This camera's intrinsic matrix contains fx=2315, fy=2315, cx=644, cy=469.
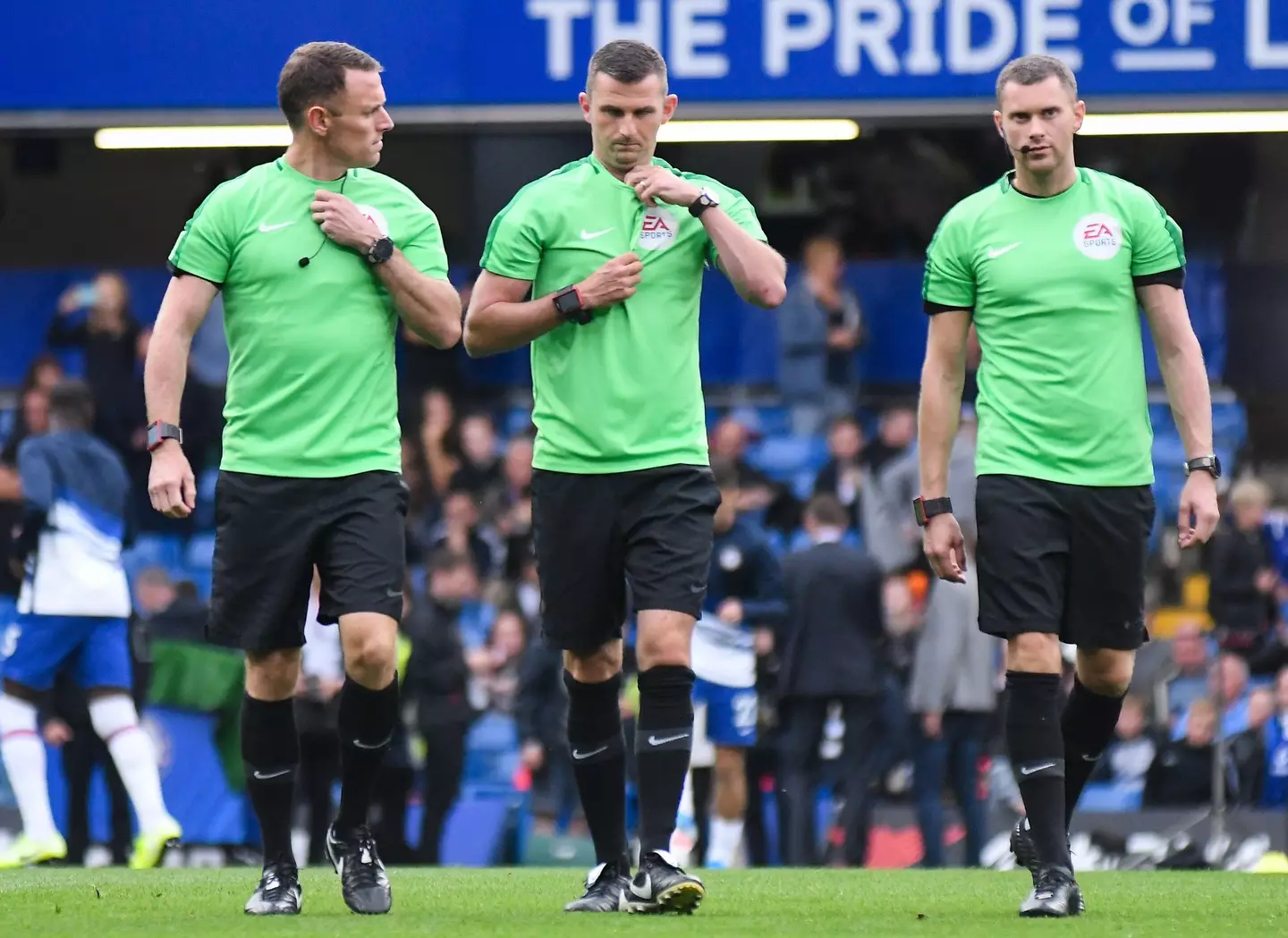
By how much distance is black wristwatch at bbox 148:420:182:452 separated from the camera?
5.60m

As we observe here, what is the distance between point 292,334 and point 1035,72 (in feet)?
6.52

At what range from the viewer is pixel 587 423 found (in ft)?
19.0

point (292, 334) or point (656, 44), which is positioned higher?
point (656, 44)

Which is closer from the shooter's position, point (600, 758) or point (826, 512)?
point (600, 758)

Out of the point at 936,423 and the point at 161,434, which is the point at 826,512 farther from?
the point at 161,434

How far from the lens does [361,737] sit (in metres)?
5.88

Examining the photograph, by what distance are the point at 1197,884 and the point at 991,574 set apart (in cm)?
245

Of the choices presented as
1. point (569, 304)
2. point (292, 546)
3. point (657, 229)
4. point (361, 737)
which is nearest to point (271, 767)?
point (361, 737)

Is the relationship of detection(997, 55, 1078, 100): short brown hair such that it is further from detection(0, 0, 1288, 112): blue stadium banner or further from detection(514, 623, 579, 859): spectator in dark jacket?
detection(514, 623, 579, 859): spectator in dark jacket

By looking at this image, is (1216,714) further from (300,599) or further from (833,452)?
(300,599)

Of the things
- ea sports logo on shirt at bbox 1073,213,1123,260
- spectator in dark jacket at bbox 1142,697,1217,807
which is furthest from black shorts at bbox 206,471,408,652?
spectator in dark jacket at bbox 1142,697,1217,807

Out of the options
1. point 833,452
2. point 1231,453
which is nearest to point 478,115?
point 833,452

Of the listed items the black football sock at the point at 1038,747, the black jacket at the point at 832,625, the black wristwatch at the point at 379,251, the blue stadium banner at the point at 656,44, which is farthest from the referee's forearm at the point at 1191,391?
the black jacket at the point at 832,625

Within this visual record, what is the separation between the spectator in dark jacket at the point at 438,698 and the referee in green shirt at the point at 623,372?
6262 millimetres
